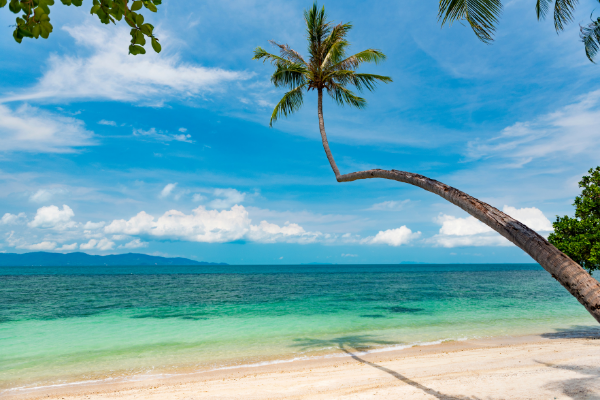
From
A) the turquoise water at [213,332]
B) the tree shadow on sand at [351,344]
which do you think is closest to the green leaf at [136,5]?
the tree shadow on sand at [351,344]

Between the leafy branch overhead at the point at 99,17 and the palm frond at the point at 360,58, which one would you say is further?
the palm frond at the point at 360,58

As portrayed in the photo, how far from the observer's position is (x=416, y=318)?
17359 millimetres

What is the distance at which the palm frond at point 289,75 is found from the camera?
10.5 meters

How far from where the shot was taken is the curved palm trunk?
7.36ft

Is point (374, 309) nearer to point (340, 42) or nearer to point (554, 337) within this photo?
point (554, 337)

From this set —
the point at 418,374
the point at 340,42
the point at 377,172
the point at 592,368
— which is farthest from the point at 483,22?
the point at 592,368

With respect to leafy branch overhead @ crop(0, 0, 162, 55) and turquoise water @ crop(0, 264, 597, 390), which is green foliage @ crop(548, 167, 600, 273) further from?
leafy branch overhead @ crop(0, 0, 162, 55)

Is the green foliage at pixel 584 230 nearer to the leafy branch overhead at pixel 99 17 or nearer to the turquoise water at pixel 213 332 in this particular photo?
the turquoise water at pixel 213 332

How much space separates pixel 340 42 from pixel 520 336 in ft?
42.7

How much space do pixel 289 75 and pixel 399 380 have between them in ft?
30.6

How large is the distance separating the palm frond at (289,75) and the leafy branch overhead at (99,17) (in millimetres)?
8603

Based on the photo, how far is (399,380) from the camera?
24.6ft

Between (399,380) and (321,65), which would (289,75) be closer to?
(321,65)

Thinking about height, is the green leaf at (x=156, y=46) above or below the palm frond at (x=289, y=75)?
below
